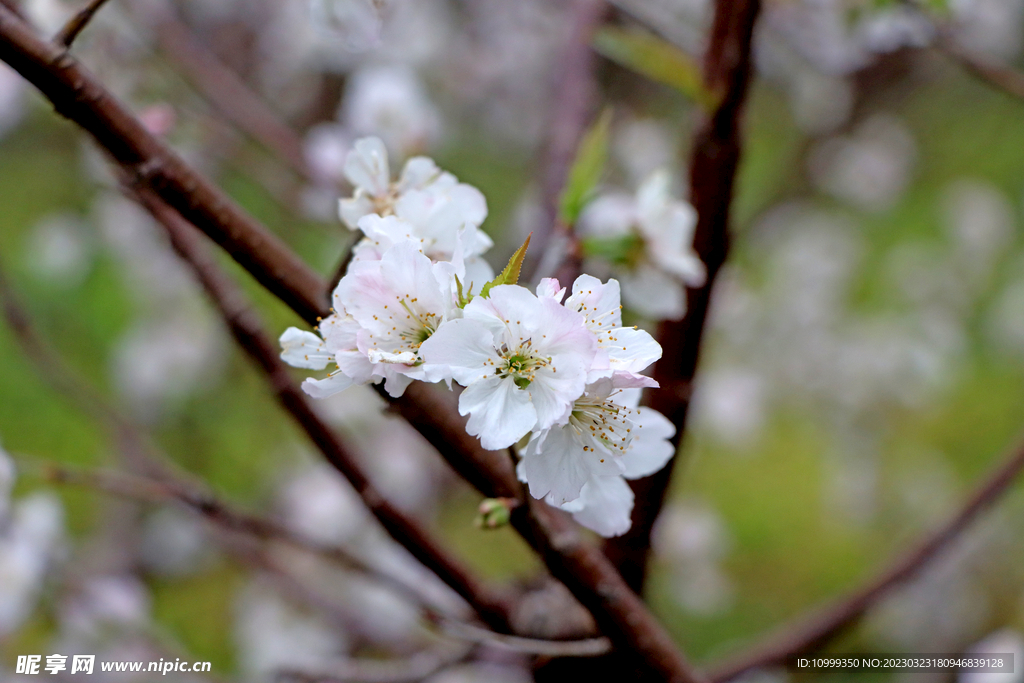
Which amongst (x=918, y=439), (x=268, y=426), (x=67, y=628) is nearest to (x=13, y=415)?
(x=268, y=426)

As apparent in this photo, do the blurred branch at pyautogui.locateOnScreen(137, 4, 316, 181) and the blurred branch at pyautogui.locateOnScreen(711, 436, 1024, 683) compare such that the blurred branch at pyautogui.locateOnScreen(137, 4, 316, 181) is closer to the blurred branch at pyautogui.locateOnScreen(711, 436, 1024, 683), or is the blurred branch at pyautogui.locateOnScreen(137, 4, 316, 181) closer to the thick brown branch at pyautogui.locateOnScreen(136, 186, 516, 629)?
the thick brown branch at pyautogui.locateOnScreen(136, 186, 516, 629)

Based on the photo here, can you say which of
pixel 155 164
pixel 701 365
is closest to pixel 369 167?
pixel 155 164

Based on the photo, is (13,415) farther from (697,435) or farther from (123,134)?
(123,134)

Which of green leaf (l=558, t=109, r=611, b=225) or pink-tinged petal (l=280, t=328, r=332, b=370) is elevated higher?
pink-tinged petal (l=280, t=328, r=332, b=370)

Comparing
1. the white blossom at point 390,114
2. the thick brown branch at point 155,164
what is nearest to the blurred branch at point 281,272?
the thick brown branch at point 155,164

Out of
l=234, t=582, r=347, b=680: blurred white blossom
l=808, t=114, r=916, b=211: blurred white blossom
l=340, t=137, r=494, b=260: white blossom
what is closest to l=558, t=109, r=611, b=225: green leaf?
l=340, t=137, r=494, b=260: white blossom

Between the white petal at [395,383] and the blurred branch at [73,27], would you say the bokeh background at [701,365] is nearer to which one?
the blurred branch at [73,27]
